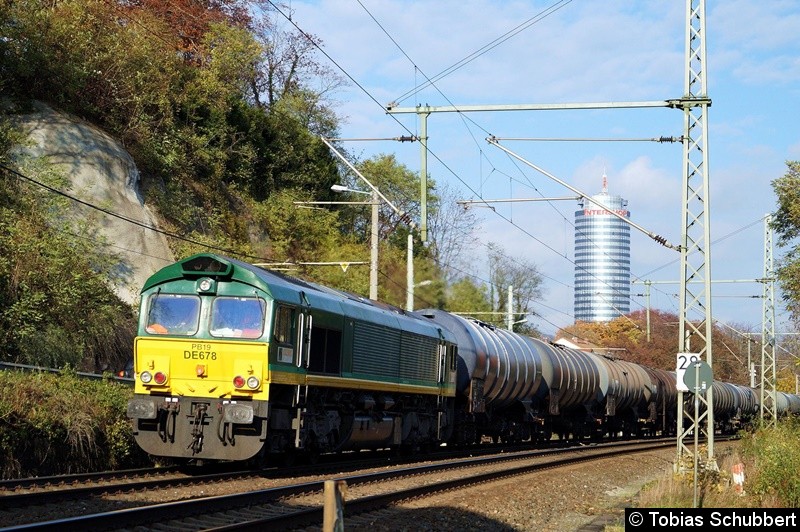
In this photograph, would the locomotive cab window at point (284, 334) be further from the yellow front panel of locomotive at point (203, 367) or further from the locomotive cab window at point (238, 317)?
the yellow front panel of locomotive at point (203, 367)

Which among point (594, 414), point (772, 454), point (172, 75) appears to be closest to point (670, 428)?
point (594, 414)

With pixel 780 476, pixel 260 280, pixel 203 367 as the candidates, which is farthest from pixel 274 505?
pixel 780 476

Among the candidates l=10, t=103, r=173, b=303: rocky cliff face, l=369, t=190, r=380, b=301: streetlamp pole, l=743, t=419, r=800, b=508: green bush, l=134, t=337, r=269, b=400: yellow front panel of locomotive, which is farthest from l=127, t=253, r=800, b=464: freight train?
l=10, t=103, r=173, b=303: rocky cliff face

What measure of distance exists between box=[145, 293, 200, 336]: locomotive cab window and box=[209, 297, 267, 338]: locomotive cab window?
0.36 metres

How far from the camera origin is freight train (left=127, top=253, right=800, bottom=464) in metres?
16.3

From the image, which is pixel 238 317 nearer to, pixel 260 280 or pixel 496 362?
pixel 260 280

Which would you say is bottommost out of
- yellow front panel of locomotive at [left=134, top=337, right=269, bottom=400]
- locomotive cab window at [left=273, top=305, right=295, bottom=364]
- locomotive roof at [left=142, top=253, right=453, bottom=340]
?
yellow front panel of locomotive at [left=134, top=337, right=269, bottom=400]

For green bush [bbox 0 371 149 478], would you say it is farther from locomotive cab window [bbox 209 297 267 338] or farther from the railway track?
the railway track

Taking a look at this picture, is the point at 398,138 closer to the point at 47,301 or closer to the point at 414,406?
the point at 414,406

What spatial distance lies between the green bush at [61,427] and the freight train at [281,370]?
3.79 feet

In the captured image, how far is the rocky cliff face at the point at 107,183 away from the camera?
101 ft

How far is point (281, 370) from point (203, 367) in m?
1.31

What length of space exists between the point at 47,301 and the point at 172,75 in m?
18.4

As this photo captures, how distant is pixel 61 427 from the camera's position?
16.6 m
